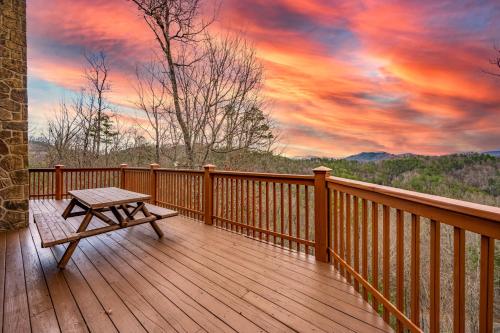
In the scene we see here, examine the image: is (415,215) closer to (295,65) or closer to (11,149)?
(11,149)

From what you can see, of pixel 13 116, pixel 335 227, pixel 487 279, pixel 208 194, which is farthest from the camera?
pixel 208 194

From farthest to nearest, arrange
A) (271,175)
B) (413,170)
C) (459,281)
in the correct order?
(413,170), (271,175), (459,281)

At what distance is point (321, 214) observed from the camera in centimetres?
277

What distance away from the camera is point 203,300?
1991 millimetres

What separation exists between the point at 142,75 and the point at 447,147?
11726 mm

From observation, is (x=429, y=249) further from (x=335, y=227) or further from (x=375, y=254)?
(x=335, y=227)

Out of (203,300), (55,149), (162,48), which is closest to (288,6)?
(162,48)

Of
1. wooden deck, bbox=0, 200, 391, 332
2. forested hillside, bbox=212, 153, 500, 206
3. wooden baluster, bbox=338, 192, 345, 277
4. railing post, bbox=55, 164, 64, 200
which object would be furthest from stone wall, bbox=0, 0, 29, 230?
forested hillside, bbox=212, 153, 500, 206

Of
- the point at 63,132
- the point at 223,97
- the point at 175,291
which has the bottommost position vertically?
the point at 175,291

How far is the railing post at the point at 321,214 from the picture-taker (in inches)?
107

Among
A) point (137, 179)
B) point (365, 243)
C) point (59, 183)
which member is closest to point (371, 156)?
point (137, 179)

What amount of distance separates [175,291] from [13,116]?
4172 millimetres

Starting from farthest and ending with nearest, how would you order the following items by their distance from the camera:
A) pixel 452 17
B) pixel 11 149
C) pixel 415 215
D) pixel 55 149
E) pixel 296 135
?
pixel 55 149 → pixel 296 135 → pixel 452 17 → pixel 11 149 → pixel 415 215

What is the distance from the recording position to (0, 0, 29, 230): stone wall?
3.79m
